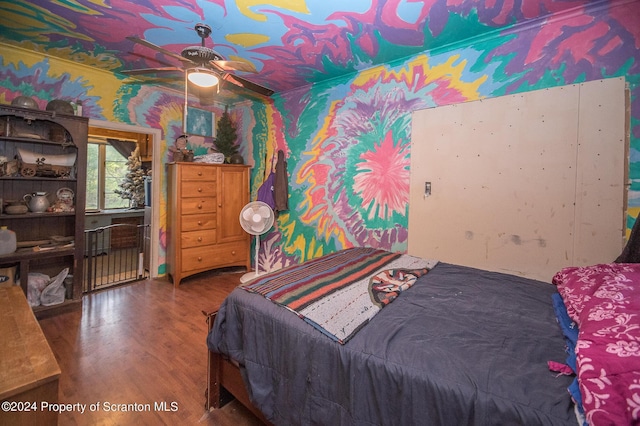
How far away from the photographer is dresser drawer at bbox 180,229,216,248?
140 inches

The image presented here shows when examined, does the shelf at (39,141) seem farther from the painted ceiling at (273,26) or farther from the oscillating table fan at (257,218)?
the oscillating table fan at (257,218)

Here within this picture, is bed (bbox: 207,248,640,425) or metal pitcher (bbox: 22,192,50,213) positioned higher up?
metal pitcher (bbox: 22,192,50,213)

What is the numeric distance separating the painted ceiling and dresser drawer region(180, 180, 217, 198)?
1349 millimetres

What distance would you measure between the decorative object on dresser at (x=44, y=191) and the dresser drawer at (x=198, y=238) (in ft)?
3.20

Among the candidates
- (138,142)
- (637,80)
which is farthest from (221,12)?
(138,142)

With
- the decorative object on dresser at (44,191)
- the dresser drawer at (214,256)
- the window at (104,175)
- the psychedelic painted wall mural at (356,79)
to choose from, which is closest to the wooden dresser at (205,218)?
the dresser drawer at (214,256)

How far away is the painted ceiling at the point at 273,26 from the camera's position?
6.64 feet

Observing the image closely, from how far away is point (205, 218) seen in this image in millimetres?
3730

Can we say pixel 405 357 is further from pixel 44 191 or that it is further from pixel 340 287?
pixel 44 191

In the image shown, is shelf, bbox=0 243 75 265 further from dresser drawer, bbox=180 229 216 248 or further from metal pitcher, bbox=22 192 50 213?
dresser drawer, bbox=180 229 216 248

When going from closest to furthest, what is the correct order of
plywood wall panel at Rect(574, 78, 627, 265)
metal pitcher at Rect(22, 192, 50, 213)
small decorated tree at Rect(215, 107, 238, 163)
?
plywood wall panel at Rect(574, 78, 627, 265)
metal pitcher at Rect(22, 192, 50, 213)
small decorated tree at Rect(215, 107, 238, 163)

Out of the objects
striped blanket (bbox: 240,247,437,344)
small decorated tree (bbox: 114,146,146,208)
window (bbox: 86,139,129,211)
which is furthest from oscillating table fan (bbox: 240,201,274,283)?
window (bbox: 86,139,129,211)

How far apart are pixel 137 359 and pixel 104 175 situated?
16.5 feet

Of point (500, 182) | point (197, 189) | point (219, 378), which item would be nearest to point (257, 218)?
point (197, 189)
